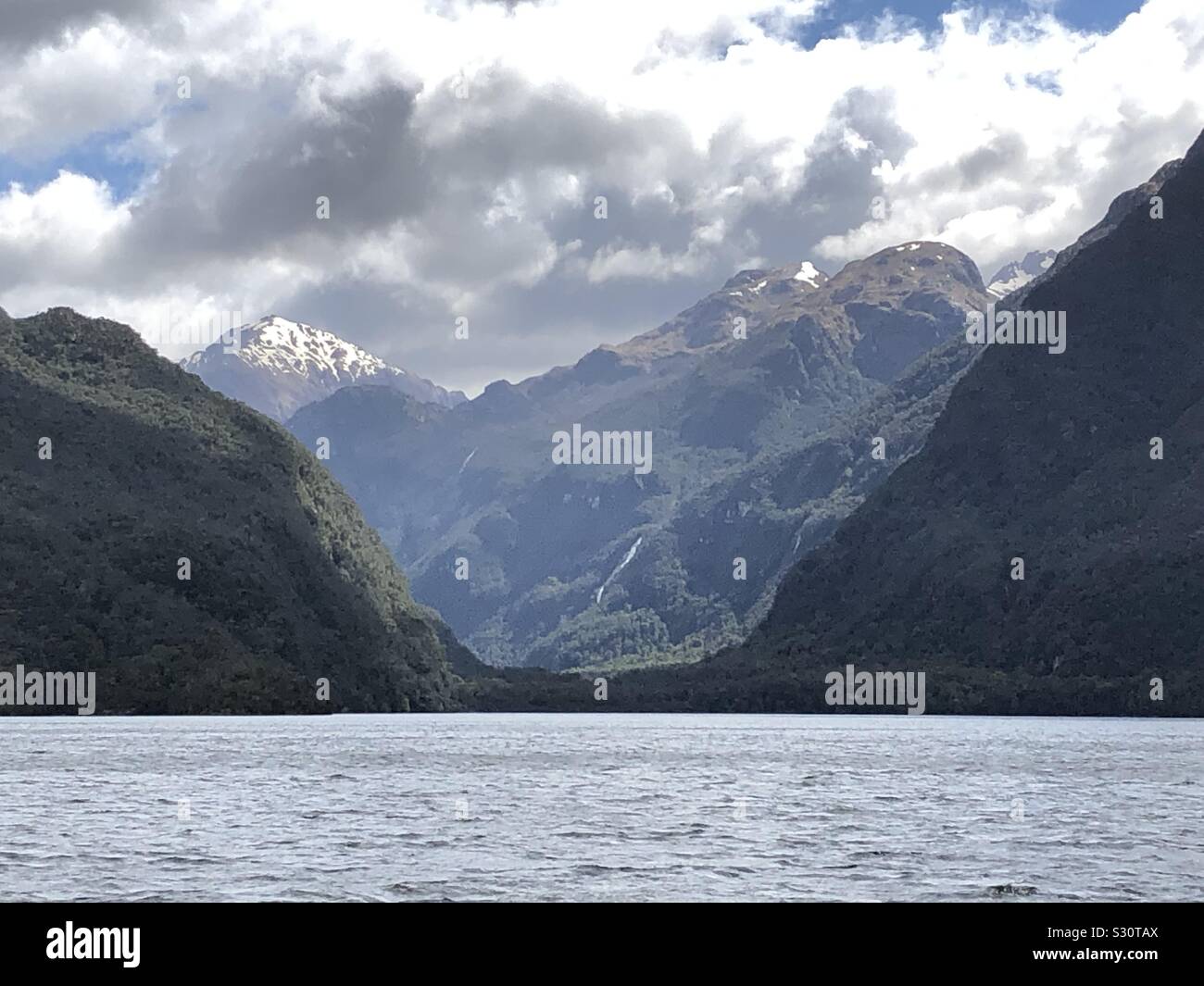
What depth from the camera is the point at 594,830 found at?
283 feet

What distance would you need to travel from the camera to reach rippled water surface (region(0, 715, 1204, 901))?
6412cm

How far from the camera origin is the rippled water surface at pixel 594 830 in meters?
64.1

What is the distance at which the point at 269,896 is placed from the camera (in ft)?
197

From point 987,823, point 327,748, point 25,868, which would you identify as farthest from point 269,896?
point 327,748

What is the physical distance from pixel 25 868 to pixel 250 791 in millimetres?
47290
